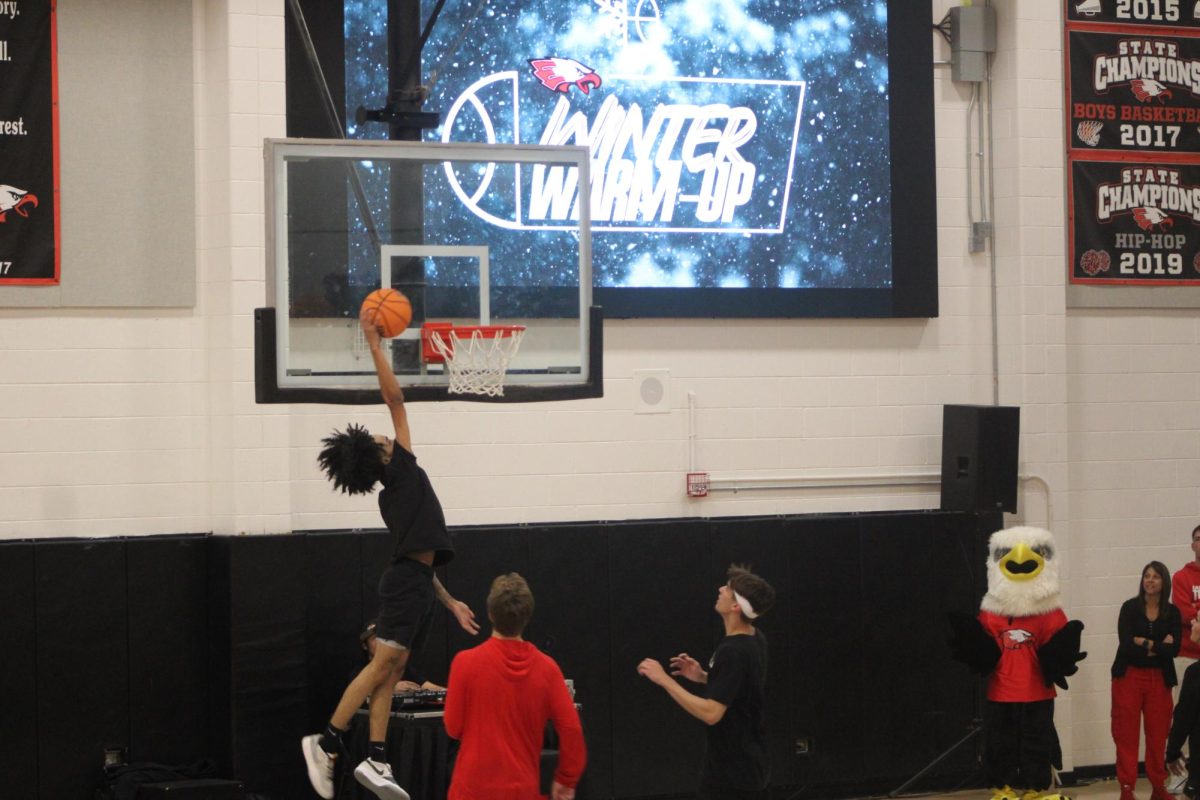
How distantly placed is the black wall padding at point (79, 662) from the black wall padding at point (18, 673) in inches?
1.6

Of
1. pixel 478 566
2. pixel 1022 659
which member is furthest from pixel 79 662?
pixel 1022 659

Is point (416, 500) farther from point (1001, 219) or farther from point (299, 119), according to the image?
point (1001, 219)

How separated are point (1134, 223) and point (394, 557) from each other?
6.23 meters

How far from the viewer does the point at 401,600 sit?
7.02 meters

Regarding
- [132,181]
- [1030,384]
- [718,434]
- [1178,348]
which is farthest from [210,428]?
[1178,348]

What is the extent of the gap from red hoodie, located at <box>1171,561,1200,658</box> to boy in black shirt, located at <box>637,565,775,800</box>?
4.49 meters

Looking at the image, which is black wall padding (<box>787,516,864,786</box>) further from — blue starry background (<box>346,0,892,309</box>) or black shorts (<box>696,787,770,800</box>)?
black shorts (<box>696,787,770,800</box>)

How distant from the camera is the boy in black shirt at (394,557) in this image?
683 cm

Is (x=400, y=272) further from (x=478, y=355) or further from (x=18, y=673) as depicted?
(x=18, y=673)

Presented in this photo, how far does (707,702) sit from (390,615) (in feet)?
5.89

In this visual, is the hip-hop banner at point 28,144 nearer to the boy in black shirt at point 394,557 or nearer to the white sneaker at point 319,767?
the boy in black shirt at point 394,557

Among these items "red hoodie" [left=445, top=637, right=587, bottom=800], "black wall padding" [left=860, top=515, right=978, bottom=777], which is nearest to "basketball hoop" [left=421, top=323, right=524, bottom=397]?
"red hoodie" [left=445, top=637, right=587, bottom=800]

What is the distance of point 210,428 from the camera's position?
9.02m

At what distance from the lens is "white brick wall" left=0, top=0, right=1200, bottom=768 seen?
8.80m
